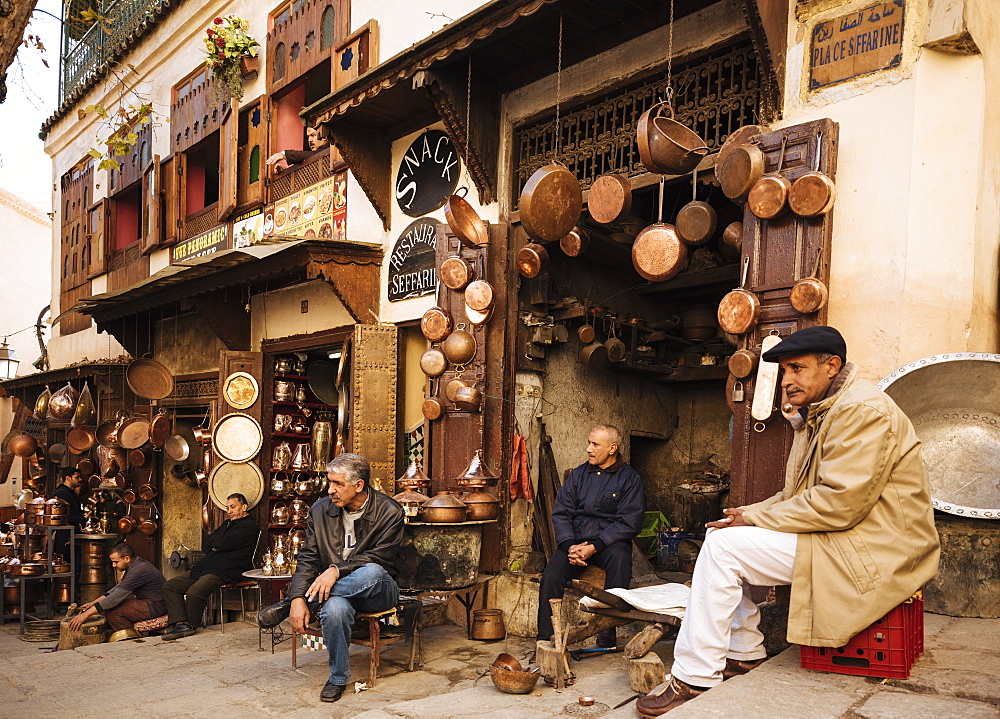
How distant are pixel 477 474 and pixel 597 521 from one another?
1.13 meters

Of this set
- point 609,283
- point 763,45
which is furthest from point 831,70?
point 609,283

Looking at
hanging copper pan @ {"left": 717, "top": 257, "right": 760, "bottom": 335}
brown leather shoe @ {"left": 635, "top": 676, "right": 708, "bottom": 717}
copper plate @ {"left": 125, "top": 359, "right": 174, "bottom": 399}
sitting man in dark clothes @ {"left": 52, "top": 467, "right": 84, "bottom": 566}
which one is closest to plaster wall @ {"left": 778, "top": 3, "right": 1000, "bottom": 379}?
hanging copper pan @ {"left": 717, "top": 257, "right": 760, "bottom": 335}

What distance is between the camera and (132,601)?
7.87 m

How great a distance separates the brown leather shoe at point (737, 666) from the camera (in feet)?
11.1

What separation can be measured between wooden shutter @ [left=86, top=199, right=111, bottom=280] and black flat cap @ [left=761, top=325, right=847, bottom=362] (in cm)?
1320

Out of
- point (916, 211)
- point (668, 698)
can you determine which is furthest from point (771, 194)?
point (668, 698)

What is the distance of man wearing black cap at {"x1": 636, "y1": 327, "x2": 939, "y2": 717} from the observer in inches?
115

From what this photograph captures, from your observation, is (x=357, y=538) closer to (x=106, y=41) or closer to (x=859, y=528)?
(x=859, y=528)

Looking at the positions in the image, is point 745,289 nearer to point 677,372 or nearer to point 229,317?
point 677,372

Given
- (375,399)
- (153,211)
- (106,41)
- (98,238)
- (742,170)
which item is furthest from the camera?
(98,238)

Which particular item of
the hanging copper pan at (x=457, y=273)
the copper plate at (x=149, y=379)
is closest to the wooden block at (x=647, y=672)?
the hanging copper pan at (x=457, y=273)

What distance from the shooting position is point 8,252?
72.7 feet

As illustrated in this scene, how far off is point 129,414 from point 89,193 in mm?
5017

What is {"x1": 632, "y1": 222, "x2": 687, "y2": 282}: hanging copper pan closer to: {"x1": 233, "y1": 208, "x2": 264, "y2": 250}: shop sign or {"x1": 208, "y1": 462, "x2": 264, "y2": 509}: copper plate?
{"x1": 208, "y1": 462, "x2": 264, "y2": 509}: copper plate
